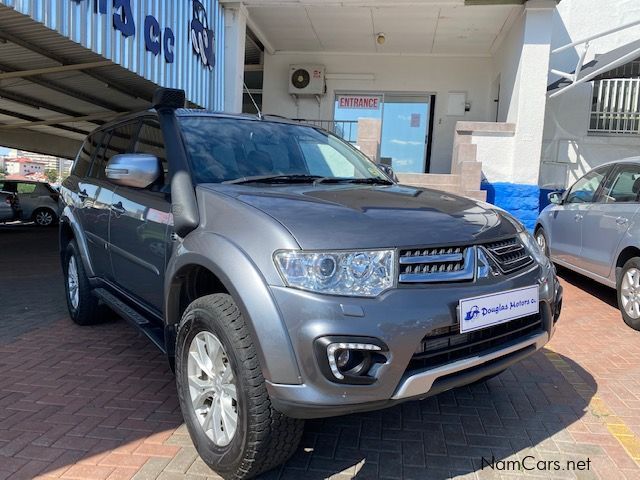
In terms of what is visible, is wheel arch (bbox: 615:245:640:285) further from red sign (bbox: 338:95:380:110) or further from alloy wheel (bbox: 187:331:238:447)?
red sign (bbox: 338:95:380:110)

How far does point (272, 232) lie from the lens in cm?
219

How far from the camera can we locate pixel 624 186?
5.53m

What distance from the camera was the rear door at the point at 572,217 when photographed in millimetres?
6184

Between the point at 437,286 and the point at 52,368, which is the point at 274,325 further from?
the point at 52,368

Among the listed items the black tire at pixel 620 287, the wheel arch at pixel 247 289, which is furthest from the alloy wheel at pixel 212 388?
the black tire at pixel 620 287

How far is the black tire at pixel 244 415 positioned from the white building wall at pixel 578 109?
10348 mm

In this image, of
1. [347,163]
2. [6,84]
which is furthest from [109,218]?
[6,84]

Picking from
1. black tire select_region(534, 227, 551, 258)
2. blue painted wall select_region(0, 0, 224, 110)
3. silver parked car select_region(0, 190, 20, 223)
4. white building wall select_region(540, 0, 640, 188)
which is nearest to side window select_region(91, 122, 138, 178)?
blue painted wall select_region(0, 0, 224, 110)

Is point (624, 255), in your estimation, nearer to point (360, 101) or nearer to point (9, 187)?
point (360, 101)

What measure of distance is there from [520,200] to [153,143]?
306 inches

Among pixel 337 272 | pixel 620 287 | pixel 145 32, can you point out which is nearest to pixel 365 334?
pixel 337 272

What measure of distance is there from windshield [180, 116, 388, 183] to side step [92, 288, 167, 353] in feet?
3.19

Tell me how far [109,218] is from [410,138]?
32.5 ft

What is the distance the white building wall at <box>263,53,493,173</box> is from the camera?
39.8 ft
